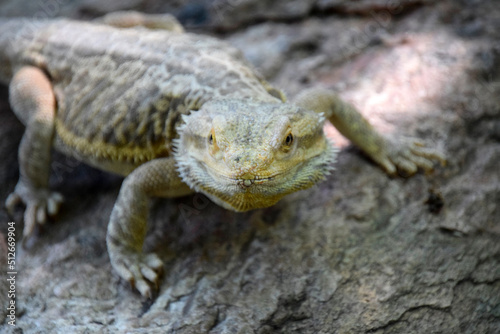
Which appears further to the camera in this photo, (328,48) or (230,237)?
(328,48)

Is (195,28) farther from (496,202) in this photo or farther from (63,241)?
(496,202)

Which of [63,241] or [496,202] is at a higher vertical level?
[496,202]

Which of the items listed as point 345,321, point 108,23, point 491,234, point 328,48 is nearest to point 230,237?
point 345,321

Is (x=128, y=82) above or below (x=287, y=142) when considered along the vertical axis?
below

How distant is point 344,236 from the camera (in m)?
3.14

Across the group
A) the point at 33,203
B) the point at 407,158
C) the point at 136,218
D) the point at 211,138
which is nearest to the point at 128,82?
the point at 136,218

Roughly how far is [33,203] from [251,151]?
2.41m

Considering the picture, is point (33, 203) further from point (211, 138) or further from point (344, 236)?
point (344, 236)

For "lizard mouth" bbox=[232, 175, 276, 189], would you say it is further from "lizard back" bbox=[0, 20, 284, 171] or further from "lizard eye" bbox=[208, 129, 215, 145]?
"lizard back" bbox=[0, 20, 284, 171]

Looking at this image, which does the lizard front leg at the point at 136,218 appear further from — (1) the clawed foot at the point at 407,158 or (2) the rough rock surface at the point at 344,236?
(1) the clawed foot at the point at 407,158

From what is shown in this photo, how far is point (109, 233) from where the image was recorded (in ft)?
10.6

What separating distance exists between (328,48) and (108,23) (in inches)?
91.8

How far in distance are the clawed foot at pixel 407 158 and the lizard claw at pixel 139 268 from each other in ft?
6.07

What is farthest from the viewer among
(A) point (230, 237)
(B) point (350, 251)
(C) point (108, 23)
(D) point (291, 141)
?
(C) point (108, 23)
